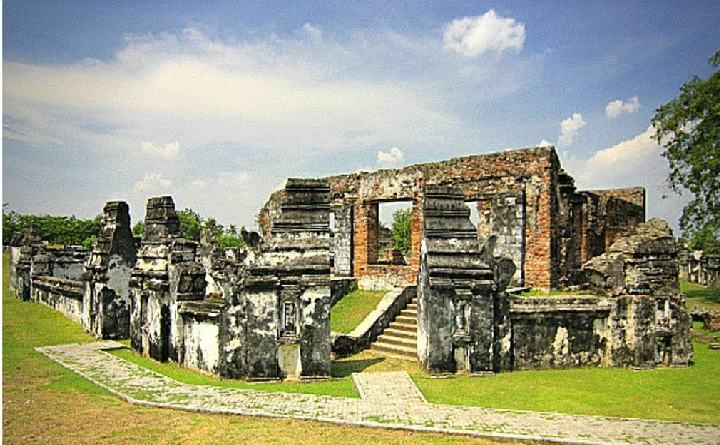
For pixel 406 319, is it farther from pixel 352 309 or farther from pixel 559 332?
pixel 559 332

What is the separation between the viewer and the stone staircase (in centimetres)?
1025

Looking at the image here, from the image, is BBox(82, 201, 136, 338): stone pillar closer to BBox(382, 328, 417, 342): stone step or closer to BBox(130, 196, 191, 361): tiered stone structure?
BBox(130, 196, 191, 361): tiered stone structure

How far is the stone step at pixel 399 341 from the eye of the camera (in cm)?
1050

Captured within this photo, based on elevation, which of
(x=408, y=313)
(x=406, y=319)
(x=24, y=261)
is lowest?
(x=406, y=319)

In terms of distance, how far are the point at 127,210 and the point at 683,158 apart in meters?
19.7

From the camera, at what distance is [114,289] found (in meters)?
12.2

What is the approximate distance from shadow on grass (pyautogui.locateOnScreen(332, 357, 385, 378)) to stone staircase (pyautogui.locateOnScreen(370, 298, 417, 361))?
1.76ft

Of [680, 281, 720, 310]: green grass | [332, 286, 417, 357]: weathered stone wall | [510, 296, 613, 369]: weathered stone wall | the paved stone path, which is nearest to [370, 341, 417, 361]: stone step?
[332, 286, 417, 357]: weathered stone wall

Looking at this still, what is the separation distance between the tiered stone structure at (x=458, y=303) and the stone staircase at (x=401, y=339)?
1.41 m

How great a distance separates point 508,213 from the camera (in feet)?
45.7

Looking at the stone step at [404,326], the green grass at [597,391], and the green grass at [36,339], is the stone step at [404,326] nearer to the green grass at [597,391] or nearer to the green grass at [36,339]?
the green grass at [597,391]

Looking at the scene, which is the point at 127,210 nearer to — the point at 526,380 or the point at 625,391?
the point at 526,380

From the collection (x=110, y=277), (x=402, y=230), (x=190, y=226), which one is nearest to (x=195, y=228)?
(x=190, y=226)

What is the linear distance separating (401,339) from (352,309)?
9.82 feet
